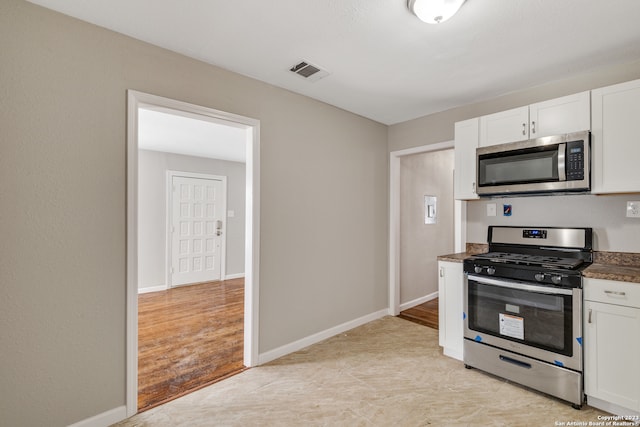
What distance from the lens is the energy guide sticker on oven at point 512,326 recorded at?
7.50ft

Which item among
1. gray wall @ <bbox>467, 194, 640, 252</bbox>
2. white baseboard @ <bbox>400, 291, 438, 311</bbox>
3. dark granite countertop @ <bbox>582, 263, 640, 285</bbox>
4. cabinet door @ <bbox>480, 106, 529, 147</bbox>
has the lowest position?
white baseboard @ <bbox>400, 291, 438, 311</bbox>

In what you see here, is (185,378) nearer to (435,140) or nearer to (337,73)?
Result: (337,73)

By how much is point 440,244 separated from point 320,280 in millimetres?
2675

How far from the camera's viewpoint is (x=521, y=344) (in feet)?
7.49

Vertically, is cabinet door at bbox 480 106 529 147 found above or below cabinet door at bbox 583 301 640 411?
above

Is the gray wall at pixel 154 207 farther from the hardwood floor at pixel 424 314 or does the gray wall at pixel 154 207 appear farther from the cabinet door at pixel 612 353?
the cabinet door at pixel 612 353

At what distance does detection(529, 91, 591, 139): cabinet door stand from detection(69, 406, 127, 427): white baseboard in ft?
11.9

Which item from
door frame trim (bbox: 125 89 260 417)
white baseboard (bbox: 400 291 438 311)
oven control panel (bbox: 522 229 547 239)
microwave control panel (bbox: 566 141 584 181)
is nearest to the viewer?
door frame trim (bbox: 125 89 260 417)

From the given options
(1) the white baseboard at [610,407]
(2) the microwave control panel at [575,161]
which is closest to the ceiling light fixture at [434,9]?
(2) the microwave control panel at [575,161]

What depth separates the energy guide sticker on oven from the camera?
2.29 metres

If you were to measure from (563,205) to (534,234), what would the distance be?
0.33 metres

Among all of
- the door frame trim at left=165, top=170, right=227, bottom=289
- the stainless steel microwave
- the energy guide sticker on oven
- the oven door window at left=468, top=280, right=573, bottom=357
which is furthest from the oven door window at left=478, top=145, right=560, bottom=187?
the door frame trim at left=165, top=170, right=227, bottom=289

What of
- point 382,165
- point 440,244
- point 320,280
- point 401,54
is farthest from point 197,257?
point 401,54

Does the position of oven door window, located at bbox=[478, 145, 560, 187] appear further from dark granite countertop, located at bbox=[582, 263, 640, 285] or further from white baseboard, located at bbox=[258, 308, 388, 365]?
white baseboard, located at bbox=[258, 308, 388, 365]
